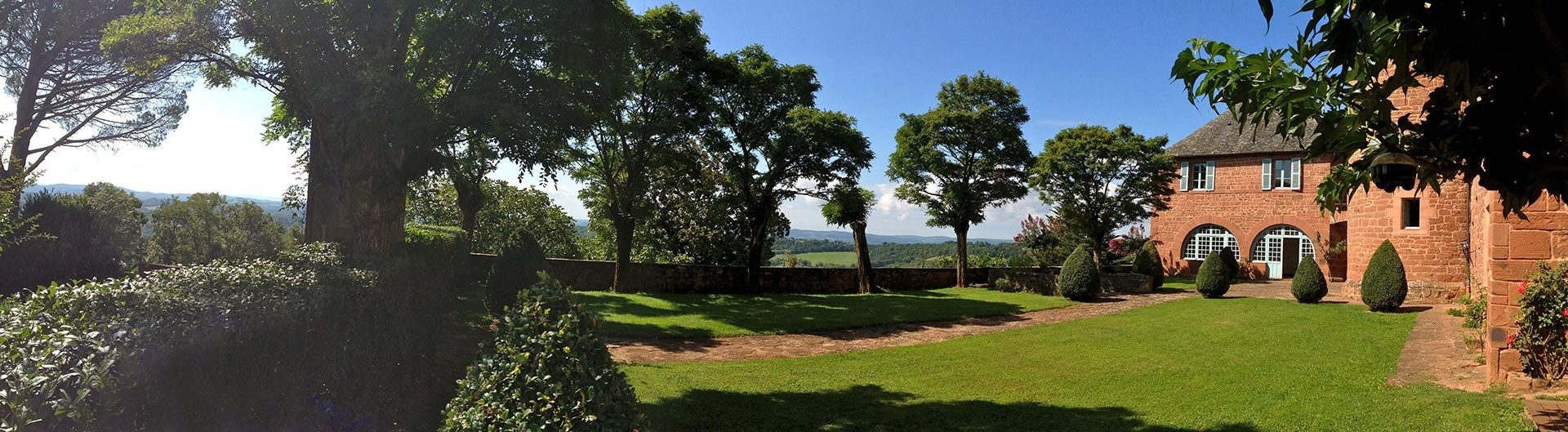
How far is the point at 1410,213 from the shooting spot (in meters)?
17.6

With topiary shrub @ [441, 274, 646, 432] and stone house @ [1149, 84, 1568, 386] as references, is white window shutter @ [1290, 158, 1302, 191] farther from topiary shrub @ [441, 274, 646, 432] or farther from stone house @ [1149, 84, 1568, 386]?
topiary shrub @ [441, 274, 646, 432]

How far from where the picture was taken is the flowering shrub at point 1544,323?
24.0ft

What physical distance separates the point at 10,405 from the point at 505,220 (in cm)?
2793

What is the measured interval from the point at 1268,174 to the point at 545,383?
34.5 m

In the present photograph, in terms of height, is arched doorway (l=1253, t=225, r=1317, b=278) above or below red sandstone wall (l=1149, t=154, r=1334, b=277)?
below

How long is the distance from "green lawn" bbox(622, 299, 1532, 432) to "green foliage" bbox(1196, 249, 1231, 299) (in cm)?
553

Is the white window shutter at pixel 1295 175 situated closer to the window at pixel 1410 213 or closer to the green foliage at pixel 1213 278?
the window at pixel 1410 213

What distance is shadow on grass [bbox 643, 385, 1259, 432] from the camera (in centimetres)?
691

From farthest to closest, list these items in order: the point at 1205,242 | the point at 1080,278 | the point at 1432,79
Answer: the point at 1205,242, the point at 1080,278, the point at 1432,79

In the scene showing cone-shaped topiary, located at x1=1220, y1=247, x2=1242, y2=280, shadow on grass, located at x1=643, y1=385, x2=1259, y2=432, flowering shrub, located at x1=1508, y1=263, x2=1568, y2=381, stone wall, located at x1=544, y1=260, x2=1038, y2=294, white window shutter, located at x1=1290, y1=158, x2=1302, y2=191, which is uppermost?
white window shutter, located at x1=1290, y1=158, x2=1302, y2=191

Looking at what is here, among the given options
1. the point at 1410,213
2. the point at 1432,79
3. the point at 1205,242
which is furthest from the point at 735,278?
the point at 1205,242

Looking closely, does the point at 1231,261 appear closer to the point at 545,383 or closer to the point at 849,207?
the point at 849,207

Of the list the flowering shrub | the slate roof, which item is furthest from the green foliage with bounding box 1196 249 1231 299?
the flowering shrub

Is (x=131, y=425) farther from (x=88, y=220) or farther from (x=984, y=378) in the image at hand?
(x=88, y=220)
